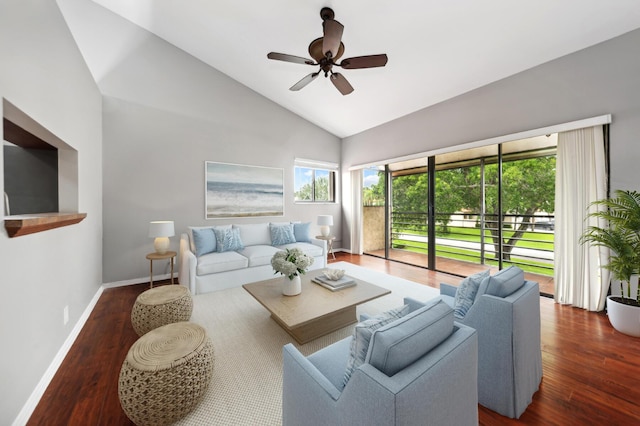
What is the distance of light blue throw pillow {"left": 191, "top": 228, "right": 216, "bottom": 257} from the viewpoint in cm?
366

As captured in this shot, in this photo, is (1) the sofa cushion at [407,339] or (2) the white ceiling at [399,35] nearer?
(1) the sofa cushion at [407,339]

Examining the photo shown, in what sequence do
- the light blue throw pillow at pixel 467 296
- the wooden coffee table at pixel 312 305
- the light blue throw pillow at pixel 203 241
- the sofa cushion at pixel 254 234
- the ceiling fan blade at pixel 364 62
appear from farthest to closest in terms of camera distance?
the sofa cushion at pixel 254 234 < the light blue throw pillow at pixel 203 241 < the ceiling fan blade at pixel 364 62 < the wooden coffee table at pixel 312 305 < the light blue throw pillow at pixel 467 296

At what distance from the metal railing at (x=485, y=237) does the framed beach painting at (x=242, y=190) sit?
2945 millimetres

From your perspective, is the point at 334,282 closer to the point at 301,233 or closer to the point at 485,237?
the point at 301,233

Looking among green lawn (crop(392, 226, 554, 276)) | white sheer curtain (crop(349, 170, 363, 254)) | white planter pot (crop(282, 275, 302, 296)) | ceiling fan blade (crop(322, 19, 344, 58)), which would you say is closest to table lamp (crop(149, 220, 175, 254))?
white planter pot (crop(282, 275, 302, 296))

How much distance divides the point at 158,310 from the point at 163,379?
1.00 m

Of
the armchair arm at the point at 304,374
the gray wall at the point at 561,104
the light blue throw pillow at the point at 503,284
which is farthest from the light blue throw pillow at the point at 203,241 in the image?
the gray wall at the point at 561,104

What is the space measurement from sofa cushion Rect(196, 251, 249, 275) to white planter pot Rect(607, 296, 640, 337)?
4235 millimetres

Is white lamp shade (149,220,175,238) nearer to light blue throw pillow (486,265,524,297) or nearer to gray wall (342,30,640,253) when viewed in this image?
light blue throw pillow (486,265,524,297)

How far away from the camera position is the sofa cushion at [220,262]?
11.0 feet

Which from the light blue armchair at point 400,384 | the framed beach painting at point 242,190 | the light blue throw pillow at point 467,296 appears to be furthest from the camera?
the framed beach painting at point 242,190

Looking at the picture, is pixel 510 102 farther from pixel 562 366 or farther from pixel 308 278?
pixel 308 278

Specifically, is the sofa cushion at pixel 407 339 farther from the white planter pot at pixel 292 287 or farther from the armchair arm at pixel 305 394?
the white planter pot at pixel 292 287

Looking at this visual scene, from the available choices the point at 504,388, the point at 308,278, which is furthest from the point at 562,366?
the point at 308,278
